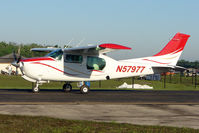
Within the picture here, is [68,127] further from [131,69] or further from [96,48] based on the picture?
[131,69]

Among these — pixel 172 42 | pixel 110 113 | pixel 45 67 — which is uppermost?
pixel 172 42

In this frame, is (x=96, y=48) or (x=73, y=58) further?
(x=73, y=58)

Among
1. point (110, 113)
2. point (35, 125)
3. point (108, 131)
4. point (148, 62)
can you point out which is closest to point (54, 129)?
point (35, 125)

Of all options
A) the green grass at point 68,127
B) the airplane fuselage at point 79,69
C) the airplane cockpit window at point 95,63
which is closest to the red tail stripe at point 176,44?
the airplane fuselage at point 79,69

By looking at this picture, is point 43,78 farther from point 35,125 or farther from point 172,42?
point 35,125

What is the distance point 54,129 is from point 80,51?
11.9 m

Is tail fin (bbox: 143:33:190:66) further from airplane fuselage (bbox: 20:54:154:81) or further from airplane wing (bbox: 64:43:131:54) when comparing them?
airplane wing (bbox: 64:43:131:54)

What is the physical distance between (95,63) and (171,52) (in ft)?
18.9

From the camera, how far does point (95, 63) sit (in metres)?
19.8

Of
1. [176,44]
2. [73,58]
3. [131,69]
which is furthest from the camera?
[176,44]

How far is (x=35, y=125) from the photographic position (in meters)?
8.11

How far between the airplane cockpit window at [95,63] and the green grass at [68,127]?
10.8 metres

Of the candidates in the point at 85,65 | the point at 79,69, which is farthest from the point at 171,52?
the point at 79,69

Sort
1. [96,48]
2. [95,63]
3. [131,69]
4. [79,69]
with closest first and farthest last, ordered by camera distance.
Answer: [96,48]
[79,69]
[95,63]
[131,69]
